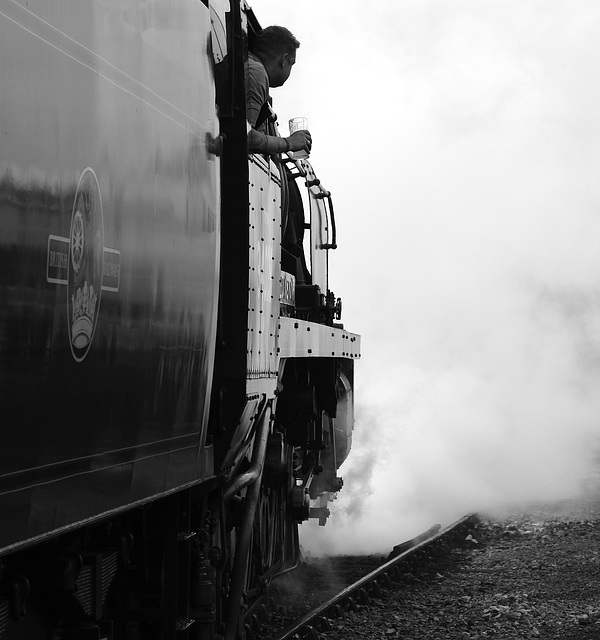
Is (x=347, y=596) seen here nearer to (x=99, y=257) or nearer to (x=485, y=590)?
(x=485, y=590)

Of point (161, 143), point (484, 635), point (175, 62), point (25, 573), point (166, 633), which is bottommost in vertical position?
point (484, 635)

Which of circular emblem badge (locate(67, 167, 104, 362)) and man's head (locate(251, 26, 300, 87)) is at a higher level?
man's head (locate(251, 26, 300, 87))

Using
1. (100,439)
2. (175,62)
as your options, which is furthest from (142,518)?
(175,62)

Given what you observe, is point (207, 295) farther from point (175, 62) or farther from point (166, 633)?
point (166, 633)

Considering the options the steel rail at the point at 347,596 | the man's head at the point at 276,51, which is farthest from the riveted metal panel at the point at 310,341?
the steel rail at the point at 347,596

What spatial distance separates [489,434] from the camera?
55.8 ft

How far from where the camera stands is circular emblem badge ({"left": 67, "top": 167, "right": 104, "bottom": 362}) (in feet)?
7.82

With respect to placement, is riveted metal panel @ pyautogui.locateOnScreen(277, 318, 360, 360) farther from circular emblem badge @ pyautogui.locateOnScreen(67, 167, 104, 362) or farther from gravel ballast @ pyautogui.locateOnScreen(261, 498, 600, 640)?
circular emblem badge @ pyautogui.locateOnScreen(67, 167, 104, 362)

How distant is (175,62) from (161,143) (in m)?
0.37

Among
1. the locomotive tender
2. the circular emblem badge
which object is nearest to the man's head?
the locomotive tender

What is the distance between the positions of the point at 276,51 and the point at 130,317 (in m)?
→ 2.69

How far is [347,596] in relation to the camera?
23.1ft

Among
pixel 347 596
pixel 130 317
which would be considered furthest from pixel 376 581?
pixel 130 317

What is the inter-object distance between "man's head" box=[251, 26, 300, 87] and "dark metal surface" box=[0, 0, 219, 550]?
4.94 ft
